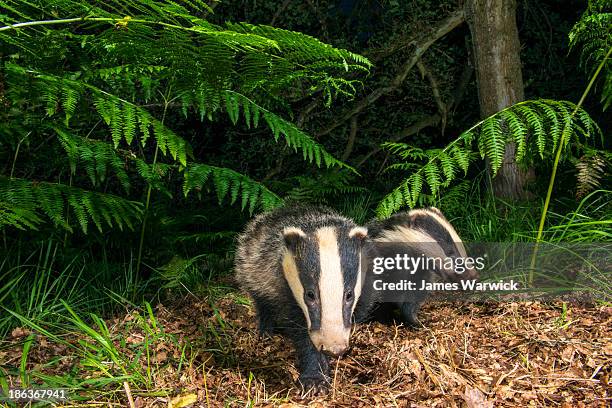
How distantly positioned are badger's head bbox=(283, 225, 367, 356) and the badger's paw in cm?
28

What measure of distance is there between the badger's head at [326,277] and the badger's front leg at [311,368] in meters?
0.17

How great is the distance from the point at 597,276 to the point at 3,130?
3512 millimetres

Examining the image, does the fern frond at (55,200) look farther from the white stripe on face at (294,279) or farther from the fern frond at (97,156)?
the white stripe on face at (294,279)

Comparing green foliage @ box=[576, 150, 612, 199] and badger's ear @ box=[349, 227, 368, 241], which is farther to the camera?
green foliage @ box=[576, 150, 612, 199]

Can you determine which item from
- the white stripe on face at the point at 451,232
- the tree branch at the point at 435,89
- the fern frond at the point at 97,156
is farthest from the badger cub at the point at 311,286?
the tree branch at the point at 435,89

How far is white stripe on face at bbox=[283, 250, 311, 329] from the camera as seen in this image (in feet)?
10.7

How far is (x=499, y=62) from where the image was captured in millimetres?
5473

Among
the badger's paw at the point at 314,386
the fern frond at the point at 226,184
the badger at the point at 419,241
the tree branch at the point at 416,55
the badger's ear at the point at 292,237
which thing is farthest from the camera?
the tree branch at the point at 416,55

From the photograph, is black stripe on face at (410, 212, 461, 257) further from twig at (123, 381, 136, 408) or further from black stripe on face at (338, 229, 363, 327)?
twig at (123, 381, 136, 408)

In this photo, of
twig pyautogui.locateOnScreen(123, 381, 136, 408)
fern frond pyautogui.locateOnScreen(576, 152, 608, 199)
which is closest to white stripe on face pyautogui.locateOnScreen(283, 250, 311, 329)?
twig pyautogui.locateOnScreen(123, 381, 136, 408)

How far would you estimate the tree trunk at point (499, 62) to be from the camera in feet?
17.7

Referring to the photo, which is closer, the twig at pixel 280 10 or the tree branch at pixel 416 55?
the tree branch at pixel 416 55

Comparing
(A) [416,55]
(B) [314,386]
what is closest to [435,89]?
(A) [416,55]

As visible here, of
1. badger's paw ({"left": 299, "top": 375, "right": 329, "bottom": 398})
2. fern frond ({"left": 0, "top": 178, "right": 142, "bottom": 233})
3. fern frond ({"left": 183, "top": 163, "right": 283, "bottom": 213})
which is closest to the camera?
badger's paw ({"left": 299, "top": 375, "right": 329, "bottom": 398})
